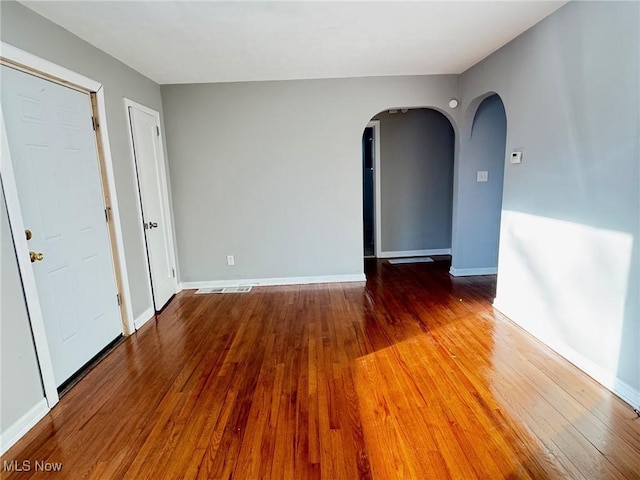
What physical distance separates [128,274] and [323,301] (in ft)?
6.33

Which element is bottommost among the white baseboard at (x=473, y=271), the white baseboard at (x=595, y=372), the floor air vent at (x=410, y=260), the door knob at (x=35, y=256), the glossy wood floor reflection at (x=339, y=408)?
the glossy wood floor reflection at (x=339, y=408)

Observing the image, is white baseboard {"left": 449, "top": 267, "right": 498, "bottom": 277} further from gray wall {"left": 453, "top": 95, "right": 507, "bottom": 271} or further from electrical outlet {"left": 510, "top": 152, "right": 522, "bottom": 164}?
electrical outlet {"left": 510, "top": 152, "right": 522, "bottom": 164}

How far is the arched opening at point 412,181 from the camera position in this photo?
511cm

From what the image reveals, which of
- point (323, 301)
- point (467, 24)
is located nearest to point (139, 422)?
point (323, 301)

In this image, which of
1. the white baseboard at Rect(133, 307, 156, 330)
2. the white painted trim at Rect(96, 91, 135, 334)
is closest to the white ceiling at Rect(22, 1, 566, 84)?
the white painted trim at Rect(96, 91, 135, 334)

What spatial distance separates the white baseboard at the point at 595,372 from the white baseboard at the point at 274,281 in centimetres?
211

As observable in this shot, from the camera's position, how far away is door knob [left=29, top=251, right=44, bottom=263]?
1.97m

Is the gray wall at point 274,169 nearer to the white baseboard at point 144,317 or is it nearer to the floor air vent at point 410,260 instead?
the white baseboard at point 144,317

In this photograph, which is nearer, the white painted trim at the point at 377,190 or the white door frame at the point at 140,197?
the white door frame at the point at 140,197

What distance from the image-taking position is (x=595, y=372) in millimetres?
2133

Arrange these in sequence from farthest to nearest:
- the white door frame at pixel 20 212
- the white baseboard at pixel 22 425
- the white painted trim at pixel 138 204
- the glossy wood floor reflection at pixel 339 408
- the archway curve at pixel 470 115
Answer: the archway curve at pixel 470 115, the white painted trim at pixel 138 204, the white door frame at pixel 20 212, the white baseboard at pixel 22 425, the glossy wood floor reflection at pixel 339 408

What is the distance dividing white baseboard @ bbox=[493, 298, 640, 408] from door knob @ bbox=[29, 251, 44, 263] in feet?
11.7

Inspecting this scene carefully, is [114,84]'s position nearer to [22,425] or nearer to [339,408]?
[22,425]

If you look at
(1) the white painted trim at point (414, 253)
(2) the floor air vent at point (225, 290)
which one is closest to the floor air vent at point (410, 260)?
(1) the white painted trim at point (414, 253)
